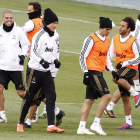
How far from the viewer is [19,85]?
1157cm

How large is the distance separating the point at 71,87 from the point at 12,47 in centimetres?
A: 553

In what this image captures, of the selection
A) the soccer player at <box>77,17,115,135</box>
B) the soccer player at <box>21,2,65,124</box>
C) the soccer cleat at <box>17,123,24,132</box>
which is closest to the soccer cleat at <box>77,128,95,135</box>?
the soccer player at <box>77,17,115,135</box>

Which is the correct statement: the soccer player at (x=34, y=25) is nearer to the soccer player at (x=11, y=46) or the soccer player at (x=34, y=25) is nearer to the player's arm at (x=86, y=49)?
the soccer player at (x=11, y=46)

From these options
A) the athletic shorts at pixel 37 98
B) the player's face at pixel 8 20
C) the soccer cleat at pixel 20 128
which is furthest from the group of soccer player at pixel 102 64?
the player's face at pixel 8 20

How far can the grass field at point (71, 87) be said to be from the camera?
10.5 meters

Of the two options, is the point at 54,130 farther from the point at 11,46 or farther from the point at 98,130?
the point at 11,46

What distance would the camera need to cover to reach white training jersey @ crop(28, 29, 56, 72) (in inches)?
411

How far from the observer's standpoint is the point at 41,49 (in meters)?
10.5

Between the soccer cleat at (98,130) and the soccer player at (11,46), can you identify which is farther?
the soccer player at (11,46)

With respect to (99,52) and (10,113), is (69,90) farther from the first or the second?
(99,52)

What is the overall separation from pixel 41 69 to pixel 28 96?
0.60 m

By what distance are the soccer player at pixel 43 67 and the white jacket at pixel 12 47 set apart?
0.83m

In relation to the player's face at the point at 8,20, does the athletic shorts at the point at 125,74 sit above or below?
below

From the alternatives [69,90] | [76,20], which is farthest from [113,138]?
[76,20]
